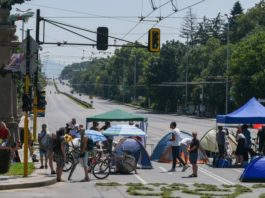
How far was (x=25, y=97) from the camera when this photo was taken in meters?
21.7

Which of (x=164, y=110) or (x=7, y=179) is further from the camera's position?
(x=164, y=110)

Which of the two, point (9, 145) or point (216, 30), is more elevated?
point (216, 30)

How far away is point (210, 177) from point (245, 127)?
6.19 m

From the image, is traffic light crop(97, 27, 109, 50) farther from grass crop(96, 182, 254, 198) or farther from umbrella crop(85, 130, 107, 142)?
grass crop(96, 182, 254, 198)

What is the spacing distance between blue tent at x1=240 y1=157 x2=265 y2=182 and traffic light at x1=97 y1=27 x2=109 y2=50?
13.3 m

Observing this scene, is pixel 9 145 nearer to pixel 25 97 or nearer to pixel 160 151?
pixel 25 97

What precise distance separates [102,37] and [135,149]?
858 centimetres

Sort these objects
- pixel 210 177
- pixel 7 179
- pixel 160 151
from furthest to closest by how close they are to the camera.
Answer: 1. pixel 160 151
2. pixel 210 177
3. pixel 7 179

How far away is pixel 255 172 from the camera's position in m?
22.2

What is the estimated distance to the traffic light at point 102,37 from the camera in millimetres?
33688

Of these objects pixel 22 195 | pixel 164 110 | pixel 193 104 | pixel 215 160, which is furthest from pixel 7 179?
pixel 164 110

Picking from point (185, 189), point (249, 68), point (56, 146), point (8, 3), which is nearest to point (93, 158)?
point (56, 146)

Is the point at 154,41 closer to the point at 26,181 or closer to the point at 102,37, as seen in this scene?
the point at 102,37

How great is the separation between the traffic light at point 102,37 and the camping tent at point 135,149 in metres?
8.01
